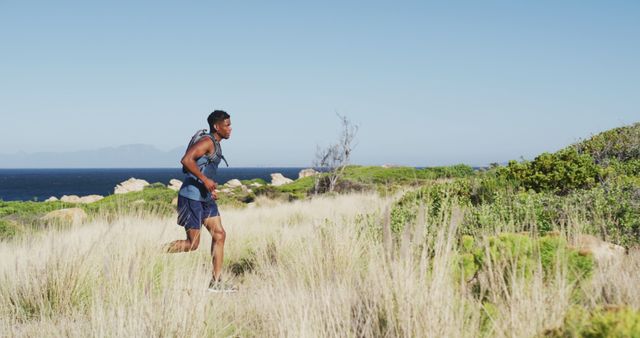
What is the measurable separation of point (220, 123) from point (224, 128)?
0.07m

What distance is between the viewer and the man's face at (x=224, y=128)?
6.42 m

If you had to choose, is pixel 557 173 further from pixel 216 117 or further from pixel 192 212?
pixel 192 212

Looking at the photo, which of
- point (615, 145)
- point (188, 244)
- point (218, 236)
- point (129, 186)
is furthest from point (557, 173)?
point (129, 186)

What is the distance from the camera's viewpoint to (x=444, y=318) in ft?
10.3

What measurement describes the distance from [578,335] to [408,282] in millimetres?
1031

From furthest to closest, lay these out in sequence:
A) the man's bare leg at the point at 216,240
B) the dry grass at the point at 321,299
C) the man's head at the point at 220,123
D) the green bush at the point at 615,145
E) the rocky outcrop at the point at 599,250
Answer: the green bush at the point at 615,145 → the man's head at the point at 220,123 → the man's bare leg at the point at 216,240 → the rocky outcrop at the point at 599,250 → the dry grass at the point at 321,299

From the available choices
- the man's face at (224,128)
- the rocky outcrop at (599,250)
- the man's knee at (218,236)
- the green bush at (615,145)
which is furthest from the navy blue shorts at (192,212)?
the green bush at (615,145)

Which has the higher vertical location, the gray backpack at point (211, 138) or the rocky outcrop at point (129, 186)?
the gray backpack at point (211, 138)

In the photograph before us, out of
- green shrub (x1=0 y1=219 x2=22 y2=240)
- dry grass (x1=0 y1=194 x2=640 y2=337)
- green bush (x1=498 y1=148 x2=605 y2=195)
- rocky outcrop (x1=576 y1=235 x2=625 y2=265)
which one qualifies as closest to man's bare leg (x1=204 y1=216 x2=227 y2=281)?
dry grass (x1=0 y1=194 x2=640 y2=337)

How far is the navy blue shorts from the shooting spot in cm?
619

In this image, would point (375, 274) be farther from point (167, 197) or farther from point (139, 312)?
point (167, 197)

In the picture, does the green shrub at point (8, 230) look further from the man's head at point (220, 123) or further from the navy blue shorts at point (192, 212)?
the man's head at point (220, 123)

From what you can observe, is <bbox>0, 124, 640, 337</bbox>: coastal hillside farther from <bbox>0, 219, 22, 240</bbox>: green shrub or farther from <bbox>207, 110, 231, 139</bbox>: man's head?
<bbox>0, 219, 22, 240</bbox>: green shrub

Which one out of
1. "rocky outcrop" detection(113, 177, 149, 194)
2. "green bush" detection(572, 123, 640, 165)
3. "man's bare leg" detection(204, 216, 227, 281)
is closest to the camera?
"man's bare leg" detection(204, 216, 227, 281)
